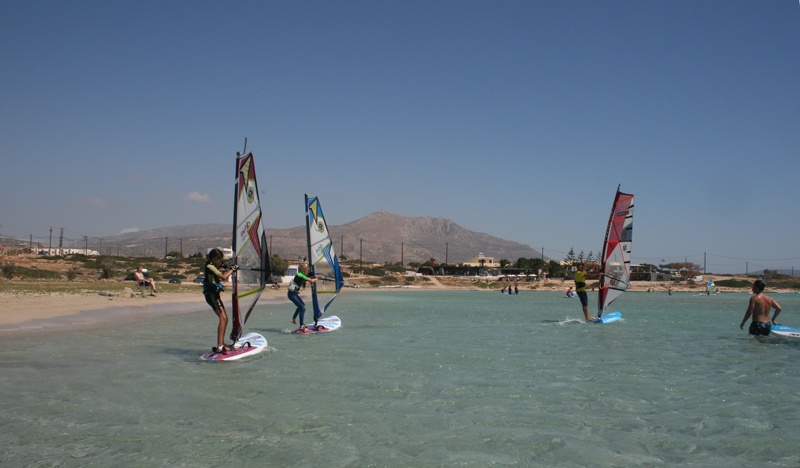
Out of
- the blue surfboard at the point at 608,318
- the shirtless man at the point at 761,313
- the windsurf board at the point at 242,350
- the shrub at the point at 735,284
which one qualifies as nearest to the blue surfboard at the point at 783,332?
the shirtless man at the point at 761,313

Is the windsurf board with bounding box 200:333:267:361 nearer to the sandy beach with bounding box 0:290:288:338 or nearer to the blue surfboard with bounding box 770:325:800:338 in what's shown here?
the sandy beach with bounding box 0:290:288:338

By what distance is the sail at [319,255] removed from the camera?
1369 cm

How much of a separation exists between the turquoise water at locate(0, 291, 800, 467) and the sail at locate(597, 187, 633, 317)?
15.8ft

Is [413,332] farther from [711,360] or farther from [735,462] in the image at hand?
[735,462]

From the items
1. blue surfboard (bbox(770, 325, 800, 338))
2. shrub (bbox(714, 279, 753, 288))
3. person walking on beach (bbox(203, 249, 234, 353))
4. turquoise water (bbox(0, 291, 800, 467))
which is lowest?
Result: shrub (bbox(714, 279, 753, 288))

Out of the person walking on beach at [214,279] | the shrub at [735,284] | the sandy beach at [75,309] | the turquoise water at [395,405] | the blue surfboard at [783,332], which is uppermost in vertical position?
the person walking on beach at [214,279]

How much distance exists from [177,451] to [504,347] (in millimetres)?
8144

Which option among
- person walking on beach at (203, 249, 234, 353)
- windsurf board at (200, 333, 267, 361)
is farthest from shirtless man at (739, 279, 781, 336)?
person walking on beach at (203, 249, 234, 353)

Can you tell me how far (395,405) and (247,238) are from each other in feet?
13.5

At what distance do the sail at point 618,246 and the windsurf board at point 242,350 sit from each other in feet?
34.5

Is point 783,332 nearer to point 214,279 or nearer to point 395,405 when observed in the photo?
point 395,405

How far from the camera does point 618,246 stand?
53.0 feet

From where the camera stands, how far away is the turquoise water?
185 inches

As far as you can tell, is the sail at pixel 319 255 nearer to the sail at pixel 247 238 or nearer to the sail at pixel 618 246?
the sail at pixel 247 238
